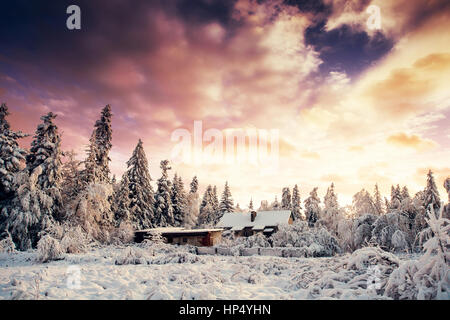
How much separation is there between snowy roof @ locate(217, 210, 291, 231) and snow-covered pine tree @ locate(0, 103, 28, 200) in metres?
30.8

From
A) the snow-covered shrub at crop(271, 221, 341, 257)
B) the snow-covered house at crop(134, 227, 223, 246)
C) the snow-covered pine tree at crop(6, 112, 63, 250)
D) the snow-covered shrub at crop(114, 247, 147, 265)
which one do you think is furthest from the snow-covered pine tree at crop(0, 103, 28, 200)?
the snow-covered shrub at crop(271, 221, 341, 257)

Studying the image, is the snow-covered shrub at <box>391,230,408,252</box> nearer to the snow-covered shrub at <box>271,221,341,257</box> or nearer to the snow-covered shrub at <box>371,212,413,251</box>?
the snow-covered shrub at <box>371,212,413,251</box>

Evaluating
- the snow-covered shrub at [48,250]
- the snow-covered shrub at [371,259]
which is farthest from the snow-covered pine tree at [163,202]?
the snow-covered shrub at [371,259]

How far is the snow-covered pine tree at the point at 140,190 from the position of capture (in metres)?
36.0

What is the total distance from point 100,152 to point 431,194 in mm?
35217

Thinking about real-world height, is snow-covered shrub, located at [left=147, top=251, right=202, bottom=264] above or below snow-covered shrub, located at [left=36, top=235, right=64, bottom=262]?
below

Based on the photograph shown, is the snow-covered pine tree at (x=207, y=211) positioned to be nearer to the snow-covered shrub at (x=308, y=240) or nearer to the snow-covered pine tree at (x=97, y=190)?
the snow-covered pine tree at (x=97, y=190)

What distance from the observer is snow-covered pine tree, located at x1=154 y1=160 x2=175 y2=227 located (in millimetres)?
42125

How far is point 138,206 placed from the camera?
3625 centimetres

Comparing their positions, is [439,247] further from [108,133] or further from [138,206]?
[138,206]

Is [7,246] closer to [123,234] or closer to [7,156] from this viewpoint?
[7,156]

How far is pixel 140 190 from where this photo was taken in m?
36.8

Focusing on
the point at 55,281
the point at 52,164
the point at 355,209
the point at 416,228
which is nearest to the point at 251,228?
the point at 355,209
